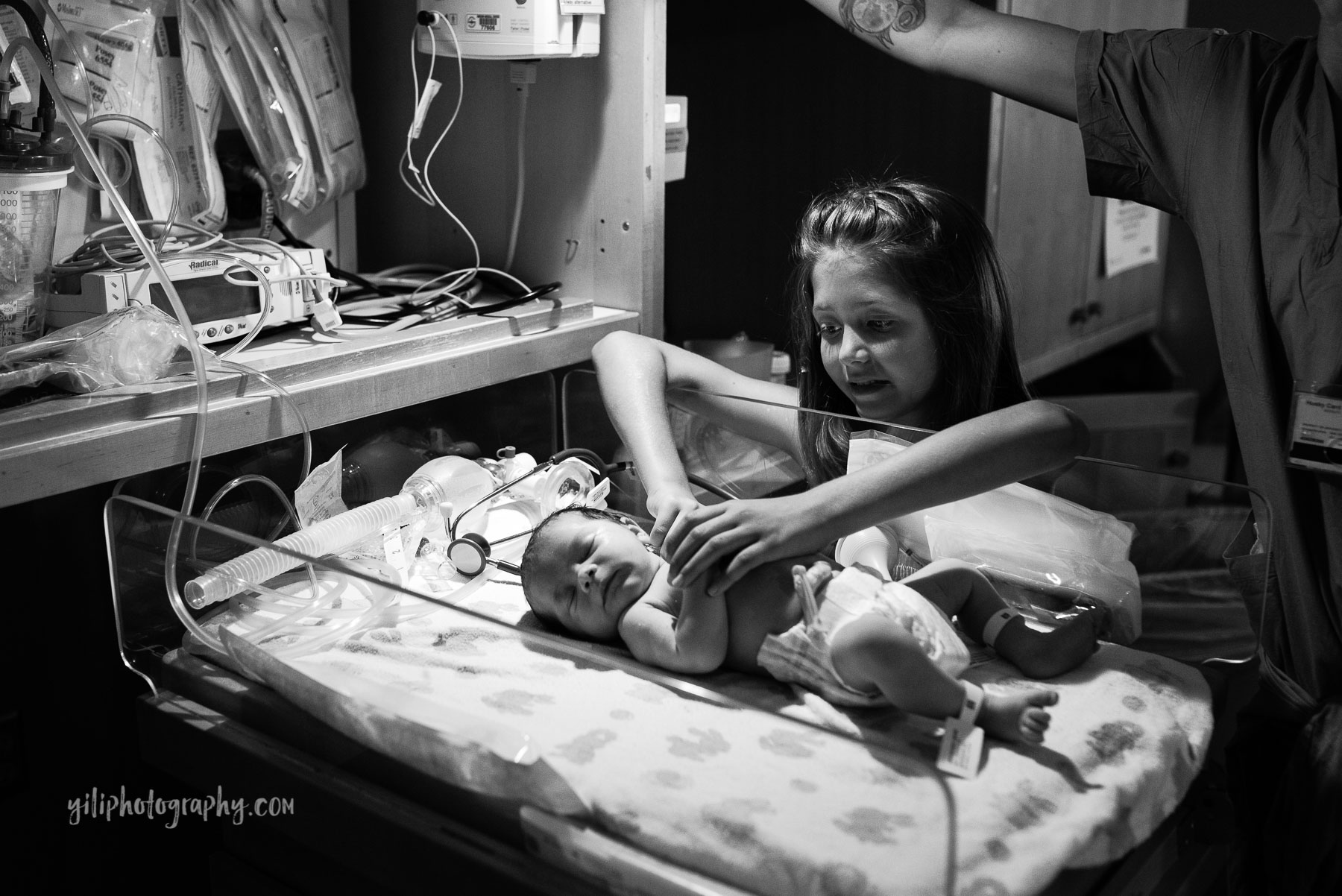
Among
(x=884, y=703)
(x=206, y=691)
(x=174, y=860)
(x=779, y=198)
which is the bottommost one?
(x=174, y=860)

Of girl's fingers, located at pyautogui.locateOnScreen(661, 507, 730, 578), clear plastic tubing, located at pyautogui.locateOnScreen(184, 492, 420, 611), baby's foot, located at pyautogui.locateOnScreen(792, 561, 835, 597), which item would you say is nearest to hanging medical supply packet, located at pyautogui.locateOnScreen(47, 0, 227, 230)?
clear plastic tubing, located at pyautogui.locateOnScreen(184, 492, 420, 611)

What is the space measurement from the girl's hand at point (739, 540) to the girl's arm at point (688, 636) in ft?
0.05

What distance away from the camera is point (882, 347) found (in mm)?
1276

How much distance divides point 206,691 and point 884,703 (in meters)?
0.67

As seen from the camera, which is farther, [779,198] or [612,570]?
[779,198]

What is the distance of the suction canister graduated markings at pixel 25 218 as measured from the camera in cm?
124

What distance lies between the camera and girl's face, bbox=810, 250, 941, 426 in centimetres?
128

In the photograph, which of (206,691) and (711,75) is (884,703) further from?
(711,75)

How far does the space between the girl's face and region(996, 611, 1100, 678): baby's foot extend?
30 centimetres

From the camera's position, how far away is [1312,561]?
1.05 meters

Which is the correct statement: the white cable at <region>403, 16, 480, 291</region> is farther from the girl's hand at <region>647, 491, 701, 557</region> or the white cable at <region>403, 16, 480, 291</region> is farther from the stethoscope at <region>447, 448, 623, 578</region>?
the girl's hand at <region>647, 491, 701, 557</region>

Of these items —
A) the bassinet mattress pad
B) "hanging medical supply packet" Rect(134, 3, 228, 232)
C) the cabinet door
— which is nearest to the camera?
the bassinet mattress pad

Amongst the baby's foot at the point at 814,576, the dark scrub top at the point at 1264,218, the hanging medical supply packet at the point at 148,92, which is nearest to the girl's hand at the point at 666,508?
the baby's foot at the point at 814,576

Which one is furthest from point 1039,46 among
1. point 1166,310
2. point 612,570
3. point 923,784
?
point 1166,310
